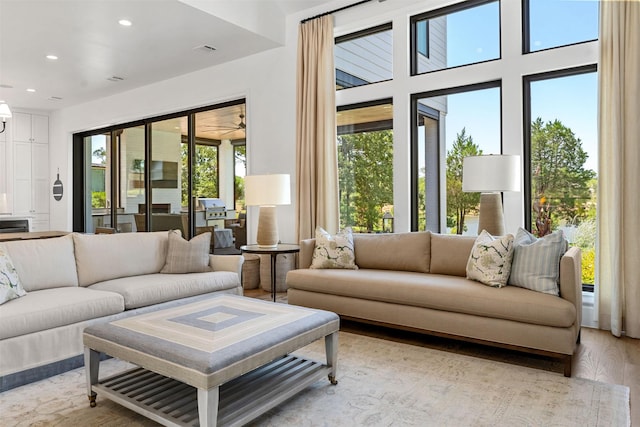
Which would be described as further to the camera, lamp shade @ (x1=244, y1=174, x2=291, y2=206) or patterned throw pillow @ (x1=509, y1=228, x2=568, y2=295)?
lamp shade @ (x1=244, y1=174, x2=291, y2=206)

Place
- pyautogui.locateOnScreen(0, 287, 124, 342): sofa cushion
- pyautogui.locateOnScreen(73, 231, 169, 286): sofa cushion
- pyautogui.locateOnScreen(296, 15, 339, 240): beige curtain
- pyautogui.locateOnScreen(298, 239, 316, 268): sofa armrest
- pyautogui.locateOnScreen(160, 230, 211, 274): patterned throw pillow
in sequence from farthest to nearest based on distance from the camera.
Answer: pyautogui.locateOnScreen(296, 15, 339, 240): beige curtain, pyautogui.locateOnScreen(298, 239, 316, 268): sofa armrest, pyautogui.locateOnScreen(160, 230, 211, 274): patterned throw pillow, pyautogui.locateOnScreen(73, 231, 169, 286): sofa cushion, pyautogui.locateOnScreen(0, 287, 124, 342): sofa cushion

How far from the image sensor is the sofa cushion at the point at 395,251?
3.84 meters

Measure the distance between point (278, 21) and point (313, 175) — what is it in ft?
6.33

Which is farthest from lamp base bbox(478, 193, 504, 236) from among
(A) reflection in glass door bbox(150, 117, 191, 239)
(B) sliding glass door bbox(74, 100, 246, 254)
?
(A) reflection in glass door bbox(150, 117, 191, 239)

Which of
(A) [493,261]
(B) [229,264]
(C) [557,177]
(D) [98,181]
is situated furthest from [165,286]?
(D) [98,181]

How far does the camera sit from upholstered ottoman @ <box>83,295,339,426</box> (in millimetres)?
1846

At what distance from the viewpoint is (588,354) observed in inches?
119

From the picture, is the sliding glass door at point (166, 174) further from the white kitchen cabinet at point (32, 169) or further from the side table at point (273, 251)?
the side table at point (273, 251)

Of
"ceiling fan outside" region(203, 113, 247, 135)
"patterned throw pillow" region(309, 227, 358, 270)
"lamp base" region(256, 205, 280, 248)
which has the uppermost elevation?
"ceiling fan outside" region(203, 113, 247, 135)

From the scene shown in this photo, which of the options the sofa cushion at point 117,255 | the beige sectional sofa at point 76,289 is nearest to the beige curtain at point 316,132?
the beige sectional sofa at point 76,289

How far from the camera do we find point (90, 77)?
21.3ft

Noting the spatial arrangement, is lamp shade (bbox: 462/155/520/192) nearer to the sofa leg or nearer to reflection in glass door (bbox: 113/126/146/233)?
the sofa leg

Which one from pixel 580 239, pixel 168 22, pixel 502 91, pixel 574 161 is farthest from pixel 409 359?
pixel 168 22

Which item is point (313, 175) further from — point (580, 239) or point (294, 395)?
point (294, 395)
